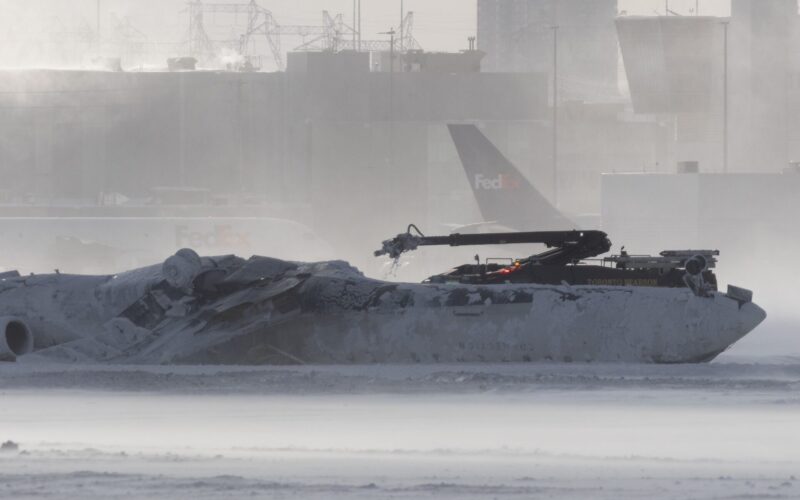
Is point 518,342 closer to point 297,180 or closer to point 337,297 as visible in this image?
point 337,297

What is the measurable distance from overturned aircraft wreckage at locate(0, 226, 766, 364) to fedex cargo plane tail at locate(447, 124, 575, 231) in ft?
134

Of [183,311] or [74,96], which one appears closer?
[183,311]

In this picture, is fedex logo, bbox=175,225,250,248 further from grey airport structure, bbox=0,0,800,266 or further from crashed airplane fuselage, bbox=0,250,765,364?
crashed airplane fuselage, bbox=0,250,765,364

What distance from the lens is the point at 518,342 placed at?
20594 mm

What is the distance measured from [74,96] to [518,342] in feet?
266

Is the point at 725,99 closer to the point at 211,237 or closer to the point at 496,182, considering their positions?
the point at 496,182

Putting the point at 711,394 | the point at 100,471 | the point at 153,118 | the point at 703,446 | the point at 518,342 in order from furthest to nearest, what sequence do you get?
the point at 153,118
the point at 518,342
the point at 711,394
the point at 703,446
the point at 100,471

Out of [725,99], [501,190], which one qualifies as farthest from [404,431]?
[725,99]

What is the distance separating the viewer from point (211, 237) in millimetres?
60312

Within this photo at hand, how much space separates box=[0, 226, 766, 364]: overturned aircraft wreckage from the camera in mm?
20594

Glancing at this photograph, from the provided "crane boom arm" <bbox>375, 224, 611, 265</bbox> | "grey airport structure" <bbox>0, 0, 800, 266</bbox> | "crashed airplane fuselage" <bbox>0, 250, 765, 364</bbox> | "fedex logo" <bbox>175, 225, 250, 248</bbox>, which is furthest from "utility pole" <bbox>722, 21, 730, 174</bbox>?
"crashed airplane fuselage" <bbox>0, 250, 765, 364</bbox>

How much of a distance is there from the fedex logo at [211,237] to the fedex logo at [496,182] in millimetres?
10561

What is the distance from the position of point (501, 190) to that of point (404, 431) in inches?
1934

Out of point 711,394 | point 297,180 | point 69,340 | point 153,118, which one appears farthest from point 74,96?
point 711,394
